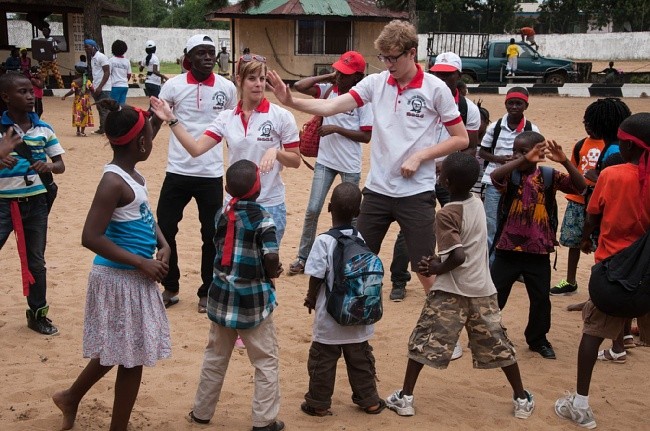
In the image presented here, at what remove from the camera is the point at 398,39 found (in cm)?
494

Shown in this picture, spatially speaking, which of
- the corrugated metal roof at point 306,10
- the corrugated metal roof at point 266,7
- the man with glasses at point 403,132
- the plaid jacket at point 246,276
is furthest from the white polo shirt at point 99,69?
the corrugated metal roof at point 266,7

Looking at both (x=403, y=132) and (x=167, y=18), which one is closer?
(x=403, y=132)

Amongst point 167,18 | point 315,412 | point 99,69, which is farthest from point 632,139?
point 167,18

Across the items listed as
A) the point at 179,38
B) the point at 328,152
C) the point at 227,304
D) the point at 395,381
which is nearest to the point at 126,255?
the point at 227,304

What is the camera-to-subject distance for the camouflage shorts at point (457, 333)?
14.3 feet

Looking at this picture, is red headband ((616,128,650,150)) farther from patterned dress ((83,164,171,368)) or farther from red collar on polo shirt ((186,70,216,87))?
red collar on polo shirt ((186,70,216,87))

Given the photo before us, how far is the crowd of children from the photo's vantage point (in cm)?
386

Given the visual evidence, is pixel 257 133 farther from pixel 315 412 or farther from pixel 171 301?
pixel 315 412

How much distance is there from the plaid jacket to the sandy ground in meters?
0.72

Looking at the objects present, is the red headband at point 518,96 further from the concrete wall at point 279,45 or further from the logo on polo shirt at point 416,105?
the concrete wall at point 279,45

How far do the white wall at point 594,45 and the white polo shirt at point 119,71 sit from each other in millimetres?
30651

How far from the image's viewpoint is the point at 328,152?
285 inches

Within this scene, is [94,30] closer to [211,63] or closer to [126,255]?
[211,63]

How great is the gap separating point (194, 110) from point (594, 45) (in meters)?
43.3
